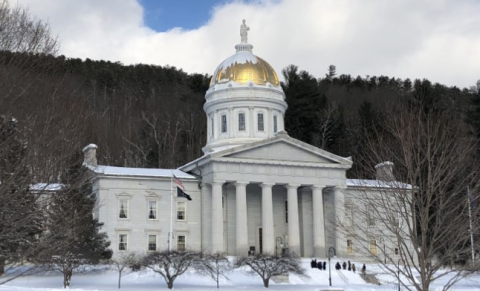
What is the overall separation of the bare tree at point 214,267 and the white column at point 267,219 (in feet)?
30.4

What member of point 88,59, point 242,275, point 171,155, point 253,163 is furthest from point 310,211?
point 88,59

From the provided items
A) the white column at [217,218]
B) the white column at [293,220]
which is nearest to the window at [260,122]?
the white column at [293,220]

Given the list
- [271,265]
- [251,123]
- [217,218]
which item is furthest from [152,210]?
[271,265]

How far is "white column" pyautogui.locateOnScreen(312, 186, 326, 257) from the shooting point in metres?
60.1

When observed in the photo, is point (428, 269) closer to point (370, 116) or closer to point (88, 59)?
point (370, 116)

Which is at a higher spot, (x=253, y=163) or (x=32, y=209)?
(x=253, y=163)

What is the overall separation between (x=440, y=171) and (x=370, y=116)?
71.9 m

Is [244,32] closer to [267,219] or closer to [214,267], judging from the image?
[267,219]

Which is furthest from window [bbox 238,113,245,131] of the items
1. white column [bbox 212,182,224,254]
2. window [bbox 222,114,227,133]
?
white column [bbox 212,182,224,254]

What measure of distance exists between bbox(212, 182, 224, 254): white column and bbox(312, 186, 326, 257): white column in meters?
8.23

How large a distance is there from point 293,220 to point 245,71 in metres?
16.8

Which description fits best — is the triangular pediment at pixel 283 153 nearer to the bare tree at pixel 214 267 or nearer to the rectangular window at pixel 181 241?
the rectangular window at pixel 181 241

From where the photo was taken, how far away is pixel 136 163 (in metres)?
85.4

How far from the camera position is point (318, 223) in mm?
60938
